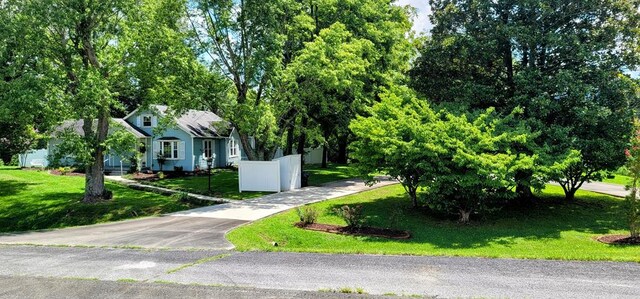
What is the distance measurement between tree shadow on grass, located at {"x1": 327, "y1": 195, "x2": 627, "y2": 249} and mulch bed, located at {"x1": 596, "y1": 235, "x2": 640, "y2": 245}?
953 mm

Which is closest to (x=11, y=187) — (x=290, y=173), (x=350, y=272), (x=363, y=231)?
(x=290, y=173)

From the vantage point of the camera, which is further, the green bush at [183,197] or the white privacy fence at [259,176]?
the white privacy fence at [259,176]

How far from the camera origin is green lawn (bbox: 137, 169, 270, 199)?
2170 centimetres

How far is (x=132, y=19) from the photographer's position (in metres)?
19.2

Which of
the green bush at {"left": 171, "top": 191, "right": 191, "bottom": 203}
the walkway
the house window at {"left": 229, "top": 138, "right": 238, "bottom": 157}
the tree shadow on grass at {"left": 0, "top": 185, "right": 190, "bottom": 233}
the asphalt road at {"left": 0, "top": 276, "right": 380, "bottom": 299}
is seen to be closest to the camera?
the asphalt road at {"left": 0, "top": 276, "right": 380, "bottom": 299}

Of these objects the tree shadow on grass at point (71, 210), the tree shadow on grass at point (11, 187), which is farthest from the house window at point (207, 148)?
the tree shadow on grass at point (71, 210)

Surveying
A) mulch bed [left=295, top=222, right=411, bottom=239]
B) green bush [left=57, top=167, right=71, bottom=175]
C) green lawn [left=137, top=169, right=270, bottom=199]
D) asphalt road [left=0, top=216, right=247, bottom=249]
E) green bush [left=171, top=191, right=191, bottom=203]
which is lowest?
mulch bed [left=295, top=222, right=411, bottom=239]

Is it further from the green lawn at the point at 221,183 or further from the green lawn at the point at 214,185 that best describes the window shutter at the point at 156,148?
the green lawn at the point at 214,185

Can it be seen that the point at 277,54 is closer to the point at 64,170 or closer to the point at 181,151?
the point at 181,151

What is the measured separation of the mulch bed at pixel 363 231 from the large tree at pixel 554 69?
4.69m

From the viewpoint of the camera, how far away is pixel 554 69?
17.8m

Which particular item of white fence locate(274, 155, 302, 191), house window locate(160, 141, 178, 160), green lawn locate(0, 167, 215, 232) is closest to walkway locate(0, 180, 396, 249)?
green lawn locate(0, 167, 215, 232)

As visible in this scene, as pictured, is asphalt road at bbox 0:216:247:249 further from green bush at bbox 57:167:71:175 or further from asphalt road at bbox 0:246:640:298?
green bush at bbox 57:167:71:175

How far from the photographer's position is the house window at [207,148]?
33.5 metres
